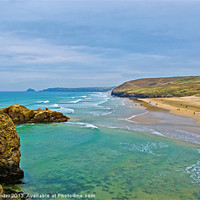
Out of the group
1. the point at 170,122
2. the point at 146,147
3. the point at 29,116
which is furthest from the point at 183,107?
the point at 29,116

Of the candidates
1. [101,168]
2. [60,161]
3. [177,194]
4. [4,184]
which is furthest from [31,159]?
[177,194]

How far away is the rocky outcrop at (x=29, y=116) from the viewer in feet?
99.4

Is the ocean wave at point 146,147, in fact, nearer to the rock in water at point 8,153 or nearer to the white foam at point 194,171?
the white foam at point 194,171

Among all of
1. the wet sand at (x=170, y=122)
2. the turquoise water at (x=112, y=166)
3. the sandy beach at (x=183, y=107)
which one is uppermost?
the sandy beach at (x=183, y=107)

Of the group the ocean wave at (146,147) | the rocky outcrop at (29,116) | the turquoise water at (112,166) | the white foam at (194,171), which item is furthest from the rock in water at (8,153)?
the rocky outcrop at (29,116)

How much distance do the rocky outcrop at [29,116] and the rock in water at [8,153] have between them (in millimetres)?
20893

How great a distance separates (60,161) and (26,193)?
498 cm

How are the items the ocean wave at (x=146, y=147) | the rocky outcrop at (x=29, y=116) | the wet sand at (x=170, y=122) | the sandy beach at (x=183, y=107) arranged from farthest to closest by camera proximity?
the sandy beach at (x=183, y=107) < the rocky outcrop at (x=29, y=116) < the wet sand at (x=170, y=122) < the ocean wave at (x=146, y=147)

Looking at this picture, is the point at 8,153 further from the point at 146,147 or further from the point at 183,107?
the point at 183,107

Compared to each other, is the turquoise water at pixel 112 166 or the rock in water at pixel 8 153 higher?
the rock in water at pixel 8 153

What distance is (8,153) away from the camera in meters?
10.5

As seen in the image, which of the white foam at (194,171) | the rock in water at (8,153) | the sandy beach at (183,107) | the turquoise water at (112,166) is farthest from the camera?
the sandy beach at (183,107)

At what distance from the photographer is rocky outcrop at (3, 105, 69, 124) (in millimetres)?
30297

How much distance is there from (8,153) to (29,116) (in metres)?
22.4
